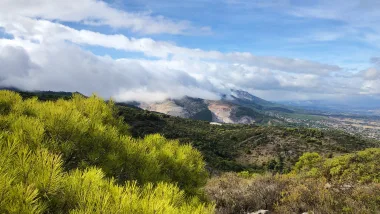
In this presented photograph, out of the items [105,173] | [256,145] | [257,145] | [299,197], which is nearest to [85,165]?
[105,173]

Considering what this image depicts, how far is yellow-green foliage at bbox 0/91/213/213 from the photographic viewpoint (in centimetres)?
291

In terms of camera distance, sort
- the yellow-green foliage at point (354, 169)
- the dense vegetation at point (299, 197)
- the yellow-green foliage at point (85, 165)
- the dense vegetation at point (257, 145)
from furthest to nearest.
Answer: the dense vegetation at point (257, 145)
the yellow-green foliage at point (354, 169)
the dense vegetation at point (299, 197)
the yellow-green foliage at point (85, 165)

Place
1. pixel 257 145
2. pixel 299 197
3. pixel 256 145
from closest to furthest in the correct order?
pixel 299 197, pixel 256 145, pixel 257 145

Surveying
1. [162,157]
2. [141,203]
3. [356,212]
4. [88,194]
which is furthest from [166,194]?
[356,212]

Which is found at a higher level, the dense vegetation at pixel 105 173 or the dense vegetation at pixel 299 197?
the dense vegetation at pixel 105 173

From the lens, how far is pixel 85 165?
552 centimetres

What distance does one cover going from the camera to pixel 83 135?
5895 mm

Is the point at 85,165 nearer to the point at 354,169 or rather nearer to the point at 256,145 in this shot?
the point at 354,169

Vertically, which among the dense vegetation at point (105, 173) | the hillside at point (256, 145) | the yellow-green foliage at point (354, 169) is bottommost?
the hillside at point (256, 145)

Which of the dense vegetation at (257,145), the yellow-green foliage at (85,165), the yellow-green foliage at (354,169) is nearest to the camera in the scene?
the yellow-green foliage at (85,165)

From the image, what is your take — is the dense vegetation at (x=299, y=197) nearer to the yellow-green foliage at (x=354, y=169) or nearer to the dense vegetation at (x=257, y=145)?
the yellow-green foliage at (x=354, y=169)

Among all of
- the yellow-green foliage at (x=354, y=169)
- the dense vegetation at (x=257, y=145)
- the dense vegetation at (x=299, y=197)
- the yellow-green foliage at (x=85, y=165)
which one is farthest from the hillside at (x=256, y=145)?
the yellow-green foliage at (x=85, y=165)

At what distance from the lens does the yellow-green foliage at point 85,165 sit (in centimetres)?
291

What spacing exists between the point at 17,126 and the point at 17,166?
1.95m
